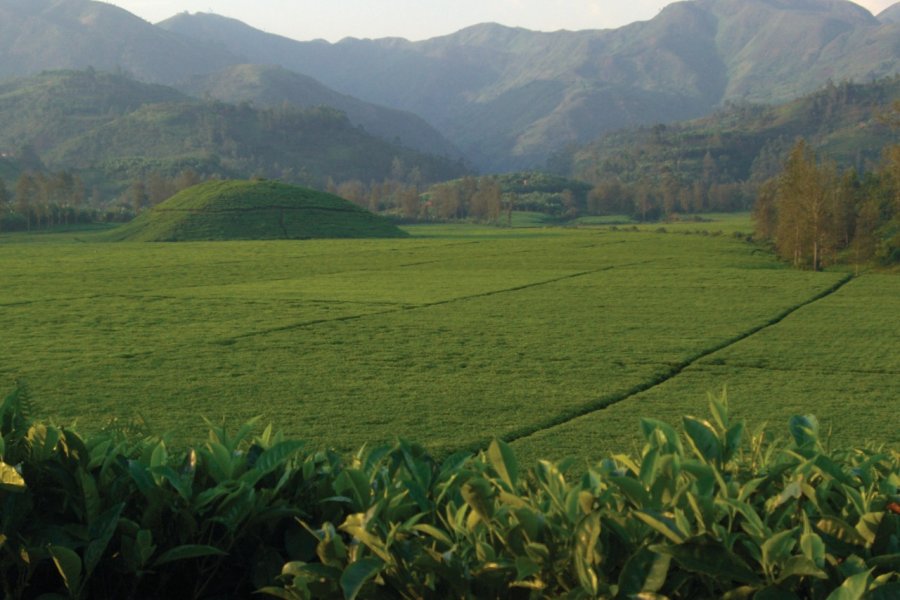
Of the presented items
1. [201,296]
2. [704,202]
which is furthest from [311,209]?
[704,202]

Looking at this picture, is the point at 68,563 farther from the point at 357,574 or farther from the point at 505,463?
the point at 505,463

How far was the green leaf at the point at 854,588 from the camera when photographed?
3.10 m

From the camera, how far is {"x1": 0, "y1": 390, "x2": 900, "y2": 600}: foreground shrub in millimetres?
3541

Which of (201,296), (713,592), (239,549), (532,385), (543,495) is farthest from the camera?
(201,296)

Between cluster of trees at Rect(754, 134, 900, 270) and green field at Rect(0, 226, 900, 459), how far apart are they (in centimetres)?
863

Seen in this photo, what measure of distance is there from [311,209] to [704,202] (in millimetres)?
87009

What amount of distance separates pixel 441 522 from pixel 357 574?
0.70 metres

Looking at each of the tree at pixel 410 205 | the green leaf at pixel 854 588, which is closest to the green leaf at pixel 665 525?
the green leaf at pixel 854 588

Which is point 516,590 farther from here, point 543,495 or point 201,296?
point 201,296

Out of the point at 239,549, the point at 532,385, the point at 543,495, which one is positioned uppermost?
the point at 543,495

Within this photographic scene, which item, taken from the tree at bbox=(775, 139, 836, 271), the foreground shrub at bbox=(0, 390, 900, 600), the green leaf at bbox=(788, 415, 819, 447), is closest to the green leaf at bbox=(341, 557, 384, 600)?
the foreground shrub at bbox=(0, 390, 900, 600)

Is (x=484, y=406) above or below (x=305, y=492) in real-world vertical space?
below

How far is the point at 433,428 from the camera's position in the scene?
A: 1606cm

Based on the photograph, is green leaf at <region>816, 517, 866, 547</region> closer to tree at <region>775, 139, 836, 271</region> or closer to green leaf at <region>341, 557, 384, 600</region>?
green leaf at <region>341, 557, 384, 600</region>
